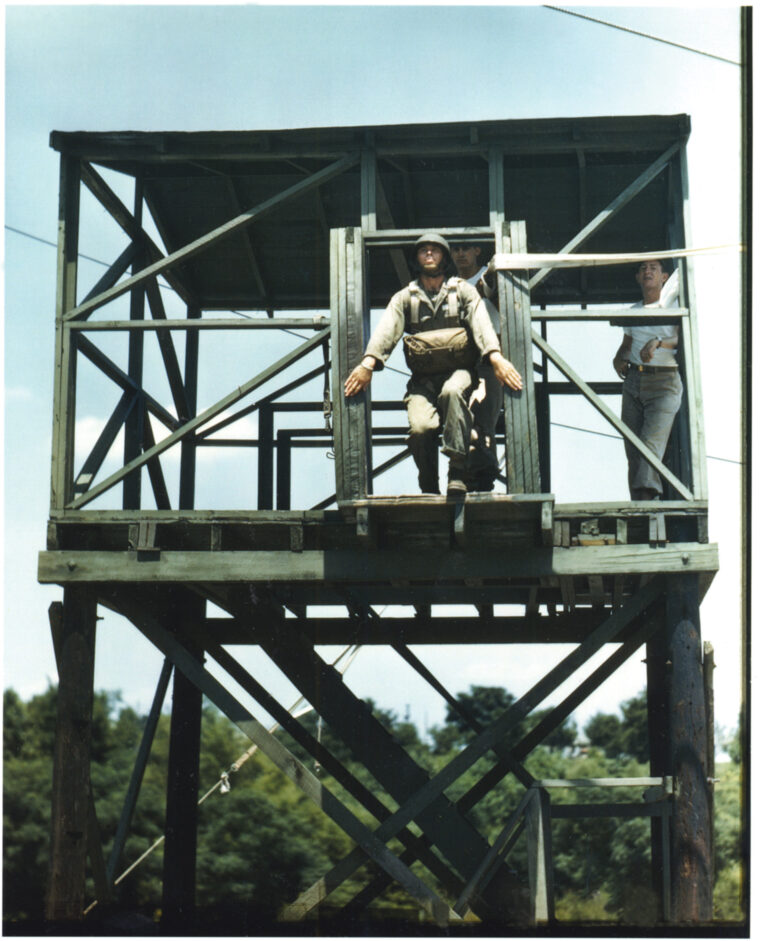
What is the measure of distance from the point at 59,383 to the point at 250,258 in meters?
3.66

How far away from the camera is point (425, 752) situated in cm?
5984

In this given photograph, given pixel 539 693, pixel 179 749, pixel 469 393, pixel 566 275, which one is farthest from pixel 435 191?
pixel 179 749

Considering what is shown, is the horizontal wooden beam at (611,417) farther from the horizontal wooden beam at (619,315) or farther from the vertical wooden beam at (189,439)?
the vertical wooden beam at (189,439)

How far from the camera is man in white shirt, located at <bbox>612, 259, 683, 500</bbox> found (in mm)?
11000

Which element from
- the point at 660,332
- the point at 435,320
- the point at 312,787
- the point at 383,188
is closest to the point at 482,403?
the point at 435,320

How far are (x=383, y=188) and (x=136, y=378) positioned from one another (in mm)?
3010

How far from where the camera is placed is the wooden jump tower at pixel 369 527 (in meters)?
10.2

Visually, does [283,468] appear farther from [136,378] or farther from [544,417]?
[544,417]

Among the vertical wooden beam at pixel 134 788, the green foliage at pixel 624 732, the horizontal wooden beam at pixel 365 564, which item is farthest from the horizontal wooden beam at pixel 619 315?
the green foliage at pixel 624 732

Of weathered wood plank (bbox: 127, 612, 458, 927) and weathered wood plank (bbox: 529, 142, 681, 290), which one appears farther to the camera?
weathered wood plank (bbox: 529, 142, 681, 290)

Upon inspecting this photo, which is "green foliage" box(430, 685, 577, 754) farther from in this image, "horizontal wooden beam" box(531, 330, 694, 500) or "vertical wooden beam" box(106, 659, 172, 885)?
"horizontal wooden beam" box(531, 330, 694, 500)

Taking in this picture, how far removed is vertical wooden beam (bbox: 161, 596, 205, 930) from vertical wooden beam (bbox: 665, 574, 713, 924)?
4759 millimetres

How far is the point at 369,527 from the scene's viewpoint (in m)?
9.82

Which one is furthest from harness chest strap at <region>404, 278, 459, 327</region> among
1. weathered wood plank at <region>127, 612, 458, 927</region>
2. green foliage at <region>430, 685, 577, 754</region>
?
green foliage at <region>430, 685, 577, 754</region>
